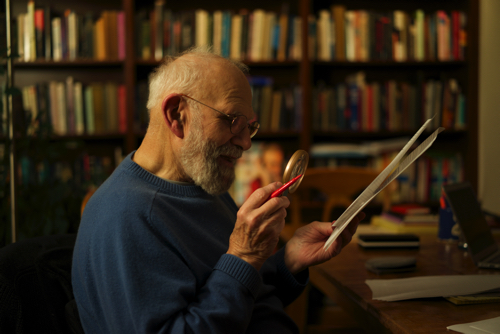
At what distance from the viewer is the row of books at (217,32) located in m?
2.72

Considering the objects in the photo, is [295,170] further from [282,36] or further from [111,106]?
[111,106]

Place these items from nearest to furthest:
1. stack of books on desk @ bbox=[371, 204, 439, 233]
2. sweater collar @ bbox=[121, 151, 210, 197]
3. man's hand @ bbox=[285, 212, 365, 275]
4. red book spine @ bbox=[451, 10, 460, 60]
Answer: sweater collar @ bbox=[121, 151, 210, 197], man's hand @ bbox=[285, 212, 365, 275], stack of books on desk @ bbox=[371, 204, 439, 233], red book spine @ bbox=[451, 10, 460, 60]

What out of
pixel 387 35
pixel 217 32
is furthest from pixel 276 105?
pixel 387 35

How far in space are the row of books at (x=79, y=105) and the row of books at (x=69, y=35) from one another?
7.2 inches

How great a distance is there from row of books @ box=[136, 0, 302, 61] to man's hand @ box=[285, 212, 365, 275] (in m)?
1.84

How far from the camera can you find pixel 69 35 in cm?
268

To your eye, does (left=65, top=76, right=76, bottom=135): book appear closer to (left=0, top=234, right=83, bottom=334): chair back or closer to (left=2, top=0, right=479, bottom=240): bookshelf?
(left=2, top=0, right=479, bottom=240): bookshelf

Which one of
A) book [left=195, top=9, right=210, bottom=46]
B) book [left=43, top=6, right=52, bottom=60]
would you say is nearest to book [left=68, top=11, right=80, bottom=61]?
book [left=43, top=6, right=52, bottom=60]

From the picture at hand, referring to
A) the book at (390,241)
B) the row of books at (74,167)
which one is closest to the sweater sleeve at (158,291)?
the book at (390,241)

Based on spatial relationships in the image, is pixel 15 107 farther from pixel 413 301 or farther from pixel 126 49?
pixel 413 301

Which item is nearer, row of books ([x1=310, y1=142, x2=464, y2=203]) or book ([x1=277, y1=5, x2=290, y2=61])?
book ([x1=277, y1=5, x2=290, y2=61])

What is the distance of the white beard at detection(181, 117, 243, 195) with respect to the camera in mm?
999

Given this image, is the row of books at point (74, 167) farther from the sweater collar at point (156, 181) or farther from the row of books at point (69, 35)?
the sweater collar at point (156, 181)

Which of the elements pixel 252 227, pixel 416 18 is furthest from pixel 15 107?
pixel 416 18
